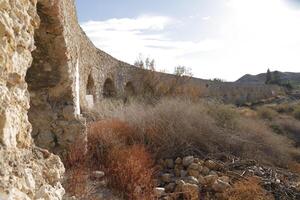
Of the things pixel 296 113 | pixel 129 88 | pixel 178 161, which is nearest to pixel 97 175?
pixel 178 161

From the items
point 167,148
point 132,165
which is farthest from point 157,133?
point 132,165

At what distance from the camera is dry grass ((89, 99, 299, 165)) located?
283 inches

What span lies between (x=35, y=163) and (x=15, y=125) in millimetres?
359

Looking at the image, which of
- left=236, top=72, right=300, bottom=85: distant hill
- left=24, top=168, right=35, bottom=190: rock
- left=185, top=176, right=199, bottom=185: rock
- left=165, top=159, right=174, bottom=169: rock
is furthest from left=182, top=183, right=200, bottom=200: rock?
left=236, top=72, right=300, bottom=85: distant hill

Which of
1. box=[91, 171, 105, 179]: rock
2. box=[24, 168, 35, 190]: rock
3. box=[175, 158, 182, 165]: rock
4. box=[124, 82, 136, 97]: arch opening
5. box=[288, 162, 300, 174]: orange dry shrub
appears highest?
box=[24, 168, 35, 190]: rock

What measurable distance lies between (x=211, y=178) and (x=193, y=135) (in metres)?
1.72

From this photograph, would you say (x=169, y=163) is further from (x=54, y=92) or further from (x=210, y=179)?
(x=54, y=92)

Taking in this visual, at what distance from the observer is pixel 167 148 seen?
277 inches

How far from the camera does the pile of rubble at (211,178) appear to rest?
5547 millimetres

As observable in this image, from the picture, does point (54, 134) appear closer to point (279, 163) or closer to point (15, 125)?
point (15, 125)

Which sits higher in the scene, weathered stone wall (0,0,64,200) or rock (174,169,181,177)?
weathered stone wall (0,0,64,200)

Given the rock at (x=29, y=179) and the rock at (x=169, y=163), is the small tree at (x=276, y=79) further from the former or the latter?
the rock at (x=29, y=179)

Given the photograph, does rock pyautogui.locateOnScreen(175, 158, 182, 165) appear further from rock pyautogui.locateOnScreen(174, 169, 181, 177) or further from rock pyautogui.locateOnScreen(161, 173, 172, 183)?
rock pyautogui.locateOnScreen(161, 173, 172, 183)

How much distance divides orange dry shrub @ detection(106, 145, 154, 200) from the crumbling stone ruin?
66 centimetres
